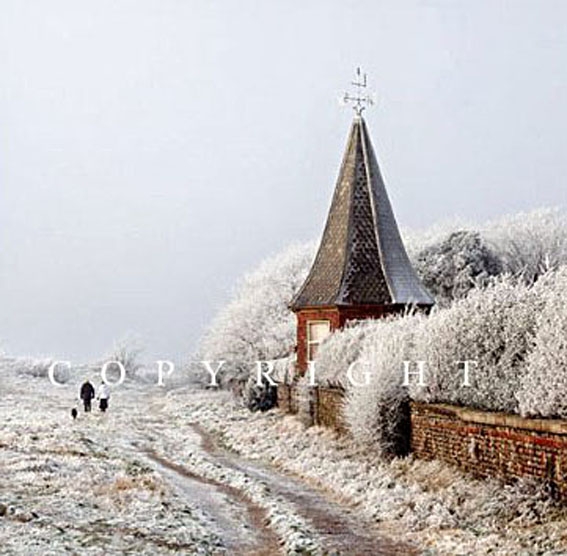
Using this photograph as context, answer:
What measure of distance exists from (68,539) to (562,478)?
21.0 ft

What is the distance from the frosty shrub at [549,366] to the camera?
11.5 metres

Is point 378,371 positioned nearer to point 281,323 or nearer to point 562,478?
point 562,478

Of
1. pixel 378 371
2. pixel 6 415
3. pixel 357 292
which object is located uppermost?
pixel 357 292

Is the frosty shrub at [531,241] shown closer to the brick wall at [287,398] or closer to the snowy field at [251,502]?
the brick wall at [287,398]

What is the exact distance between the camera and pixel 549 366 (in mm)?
11898

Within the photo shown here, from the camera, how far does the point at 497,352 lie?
1423cm

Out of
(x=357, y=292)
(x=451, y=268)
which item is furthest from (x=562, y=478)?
(x=451, y=268)

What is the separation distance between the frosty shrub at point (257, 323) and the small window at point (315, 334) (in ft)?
38.7

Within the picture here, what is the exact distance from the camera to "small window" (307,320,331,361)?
29.2 meters

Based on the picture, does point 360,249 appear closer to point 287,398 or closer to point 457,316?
point 287,398

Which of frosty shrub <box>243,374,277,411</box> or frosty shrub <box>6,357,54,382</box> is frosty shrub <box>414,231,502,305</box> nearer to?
frosty shrub <box>243,374,277,411</box>

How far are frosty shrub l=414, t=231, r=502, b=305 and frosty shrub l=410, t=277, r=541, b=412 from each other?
29.0 meters

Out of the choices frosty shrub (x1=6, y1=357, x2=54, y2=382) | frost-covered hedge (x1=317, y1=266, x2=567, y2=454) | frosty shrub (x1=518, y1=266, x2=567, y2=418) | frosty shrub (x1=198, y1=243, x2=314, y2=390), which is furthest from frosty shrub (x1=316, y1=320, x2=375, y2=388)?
frosty shrub (x1=6, y1=357, x2=54, y2=382)

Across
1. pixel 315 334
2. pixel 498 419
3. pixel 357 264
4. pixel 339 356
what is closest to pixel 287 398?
pixel 315 334
